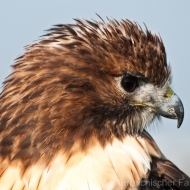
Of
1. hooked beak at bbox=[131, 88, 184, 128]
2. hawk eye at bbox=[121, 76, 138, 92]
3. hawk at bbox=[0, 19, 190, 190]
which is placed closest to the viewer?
hawk at bbox=[0, 19, 190, 190]

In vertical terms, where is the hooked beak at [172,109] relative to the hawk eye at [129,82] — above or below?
below

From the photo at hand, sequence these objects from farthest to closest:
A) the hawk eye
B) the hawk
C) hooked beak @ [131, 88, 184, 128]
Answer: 1. hooked beak @ [131, 88, 184, 128]
2. the hawk eye
3. the hawk

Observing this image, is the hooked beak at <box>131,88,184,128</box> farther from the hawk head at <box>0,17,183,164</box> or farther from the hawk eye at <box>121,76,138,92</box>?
the hawk eye at <box>121,76,138,92</box>

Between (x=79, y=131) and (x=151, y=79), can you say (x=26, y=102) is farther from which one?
(x=151, y=79)

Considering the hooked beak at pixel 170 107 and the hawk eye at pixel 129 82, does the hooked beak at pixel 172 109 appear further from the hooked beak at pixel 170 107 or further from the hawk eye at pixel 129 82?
the hawk eye at pixel 129 82

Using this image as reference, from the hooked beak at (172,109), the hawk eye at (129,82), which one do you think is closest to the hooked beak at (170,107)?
the hooked beak at (172,109)

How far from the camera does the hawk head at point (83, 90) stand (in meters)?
4.48

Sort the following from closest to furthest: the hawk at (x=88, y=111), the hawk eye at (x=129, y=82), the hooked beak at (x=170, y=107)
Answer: the hawk at (x=88, y=111)
the hawk eye at (x=129, y=82)
the hooked beak at (x=170, y=107)

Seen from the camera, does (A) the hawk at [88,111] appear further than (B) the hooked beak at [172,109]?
No

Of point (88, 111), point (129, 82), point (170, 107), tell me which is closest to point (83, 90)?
point (88, 111)

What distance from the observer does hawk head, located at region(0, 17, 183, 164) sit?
4480 millimetres

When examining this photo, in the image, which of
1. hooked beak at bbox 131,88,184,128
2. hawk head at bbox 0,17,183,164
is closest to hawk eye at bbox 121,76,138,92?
hawk head at bbox 0,17,183,164

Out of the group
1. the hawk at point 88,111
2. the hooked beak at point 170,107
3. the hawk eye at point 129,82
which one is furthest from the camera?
the hooked beak at point 170,107

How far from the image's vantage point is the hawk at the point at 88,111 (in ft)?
14.4
